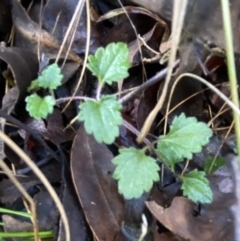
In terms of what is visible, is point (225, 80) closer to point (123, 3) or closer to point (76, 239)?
point (123, 3)

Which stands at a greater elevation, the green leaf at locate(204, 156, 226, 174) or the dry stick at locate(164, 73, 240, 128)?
the dry stick at locate(164, 73, 240, 128)

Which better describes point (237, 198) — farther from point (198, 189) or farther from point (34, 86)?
point (34, 86)

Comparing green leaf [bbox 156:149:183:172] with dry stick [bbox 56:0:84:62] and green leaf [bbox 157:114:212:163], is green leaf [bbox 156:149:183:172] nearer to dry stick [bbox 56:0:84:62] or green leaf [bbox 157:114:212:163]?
green leaf [bbox 157:114:212:163]

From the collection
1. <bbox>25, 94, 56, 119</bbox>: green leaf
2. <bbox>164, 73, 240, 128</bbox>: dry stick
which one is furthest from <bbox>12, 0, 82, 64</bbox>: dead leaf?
<bbox>164, 73, 240, 128</bbox>: dry stick

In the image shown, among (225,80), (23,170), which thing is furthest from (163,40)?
(23,170)

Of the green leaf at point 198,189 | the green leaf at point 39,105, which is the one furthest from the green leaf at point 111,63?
the green leaf at point 198,189

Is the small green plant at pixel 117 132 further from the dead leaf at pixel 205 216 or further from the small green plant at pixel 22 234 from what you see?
the small green plant at pixel 22 234
